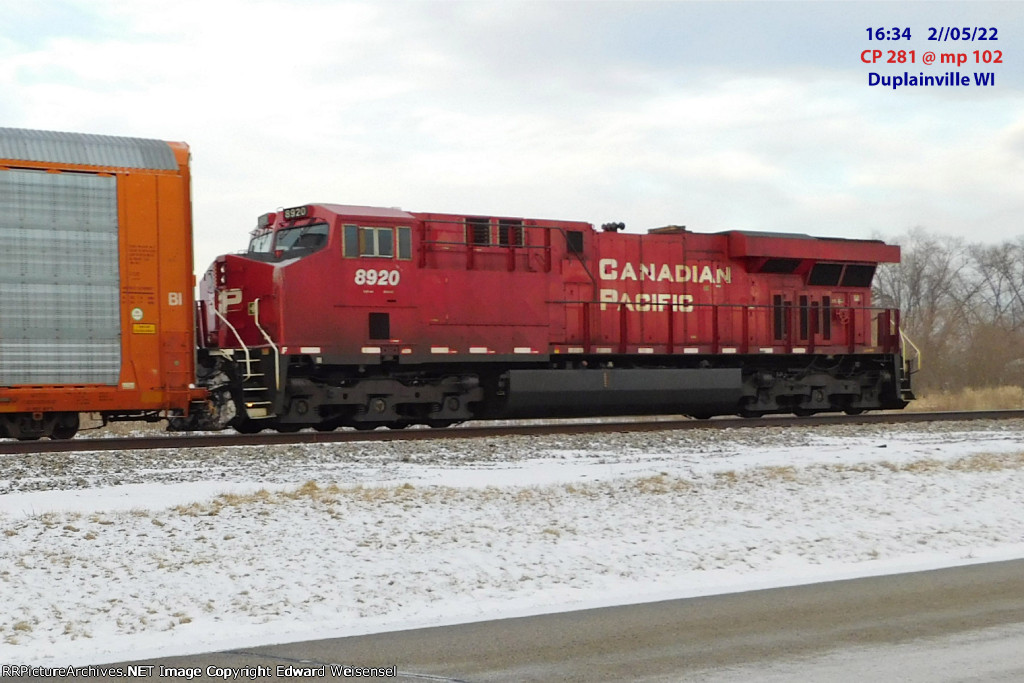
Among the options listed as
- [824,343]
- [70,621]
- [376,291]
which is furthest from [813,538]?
[824,343]

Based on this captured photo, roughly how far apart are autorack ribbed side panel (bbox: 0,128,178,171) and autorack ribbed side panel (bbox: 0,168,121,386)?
20 centimetres

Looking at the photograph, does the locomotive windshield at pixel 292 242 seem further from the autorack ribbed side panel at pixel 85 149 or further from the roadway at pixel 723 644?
the roadway at pixel 723 644

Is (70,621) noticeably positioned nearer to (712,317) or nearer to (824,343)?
(712,317)

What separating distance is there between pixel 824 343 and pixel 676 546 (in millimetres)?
15178

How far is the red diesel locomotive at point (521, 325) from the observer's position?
56.5ft

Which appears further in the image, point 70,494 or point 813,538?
point 70,494

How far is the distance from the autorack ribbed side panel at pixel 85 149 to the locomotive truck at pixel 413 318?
3cm

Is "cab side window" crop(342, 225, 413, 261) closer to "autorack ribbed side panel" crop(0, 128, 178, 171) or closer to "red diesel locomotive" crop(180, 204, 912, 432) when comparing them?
"red diesel locomotive" crop(180, 204, 912, 432)

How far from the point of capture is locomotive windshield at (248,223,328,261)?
692 inches

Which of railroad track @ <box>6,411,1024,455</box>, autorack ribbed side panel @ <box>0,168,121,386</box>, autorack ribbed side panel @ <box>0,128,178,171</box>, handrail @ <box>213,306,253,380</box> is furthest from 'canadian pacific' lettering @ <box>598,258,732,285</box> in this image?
autorack ribbed side panel @ <box>0,168,121,386</box>

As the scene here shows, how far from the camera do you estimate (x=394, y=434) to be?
15906mm

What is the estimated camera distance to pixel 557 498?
33.1 ft

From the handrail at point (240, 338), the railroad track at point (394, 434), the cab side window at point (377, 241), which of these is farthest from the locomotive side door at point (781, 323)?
the handrail at point (240, 338)

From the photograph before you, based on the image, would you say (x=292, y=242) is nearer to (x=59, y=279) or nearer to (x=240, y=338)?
(x=240, y=338)
